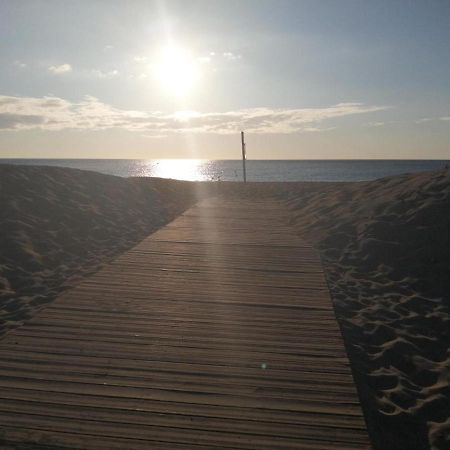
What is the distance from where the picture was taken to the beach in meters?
4.39

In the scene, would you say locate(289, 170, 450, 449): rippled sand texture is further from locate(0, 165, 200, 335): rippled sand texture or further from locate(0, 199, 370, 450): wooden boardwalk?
locate(0, 165, 200, 335): rippled sand texture

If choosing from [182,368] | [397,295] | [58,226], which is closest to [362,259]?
[397,295]

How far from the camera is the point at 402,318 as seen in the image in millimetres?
6312

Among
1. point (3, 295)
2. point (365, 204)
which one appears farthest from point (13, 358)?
point (365, 204)

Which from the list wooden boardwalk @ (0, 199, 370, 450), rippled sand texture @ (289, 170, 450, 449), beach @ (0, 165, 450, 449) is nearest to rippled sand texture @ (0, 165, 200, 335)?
beach @ (0, 165, 450, 449)

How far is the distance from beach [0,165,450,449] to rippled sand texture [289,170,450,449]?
16mm

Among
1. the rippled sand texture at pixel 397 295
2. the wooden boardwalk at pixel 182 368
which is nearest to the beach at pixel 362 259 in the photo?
the rippled sand texture at pixel 397 295

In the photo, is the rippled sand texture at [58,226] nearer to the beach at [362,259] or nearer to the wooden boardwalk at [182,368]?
the beach at [362,259]

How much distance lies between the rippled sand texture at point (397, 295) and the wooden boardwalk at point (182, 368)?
0.50 metres

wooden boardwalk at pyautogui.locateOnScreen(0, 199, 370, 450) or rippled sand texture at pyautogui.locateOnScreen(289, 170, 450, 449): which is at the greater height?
wooden boardwalk at pyautogui.locateOnScreen(0, 199, 370, 450)

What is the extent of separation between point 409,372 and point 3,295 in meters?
6.16

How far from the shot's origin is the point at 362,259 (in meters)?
9.30

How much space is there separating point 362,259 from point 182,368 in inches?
243

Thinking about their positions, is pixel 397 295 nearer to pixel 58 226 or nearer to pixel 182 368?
pixel 182 368
